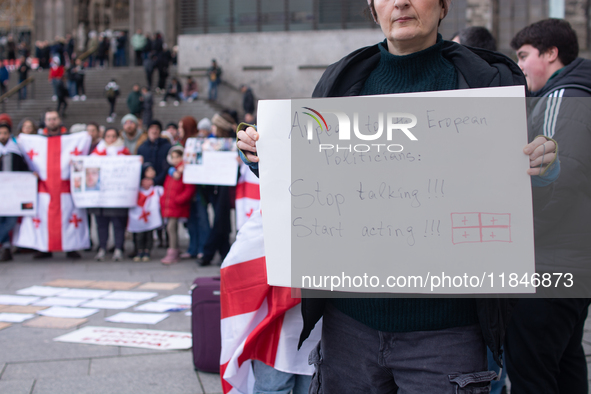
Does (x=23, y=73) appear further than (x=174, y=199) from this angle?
Yes

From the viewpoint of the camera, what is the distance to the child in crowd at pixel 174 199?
7301 mm

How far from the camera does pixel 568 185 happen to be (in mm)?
1990

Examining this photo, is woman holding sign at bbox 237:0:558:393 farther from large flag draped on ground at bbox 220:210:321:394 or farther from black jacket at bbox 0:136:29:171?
black jacket at bbox 0:136:29:171

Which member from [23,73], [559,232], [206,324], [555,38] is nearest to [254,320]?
[206,324]

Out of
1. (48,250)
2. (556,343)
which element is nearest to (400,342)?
(556,343)

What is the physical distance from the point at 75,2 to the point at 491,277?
32666 millimetres

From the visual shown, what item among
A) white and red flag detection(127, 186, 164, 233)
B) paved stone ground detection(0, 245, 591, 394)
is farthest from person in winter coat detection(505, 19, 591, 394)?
white and red flag detection(127, 186, 164, 233)

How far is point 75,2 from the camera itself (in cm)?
2967

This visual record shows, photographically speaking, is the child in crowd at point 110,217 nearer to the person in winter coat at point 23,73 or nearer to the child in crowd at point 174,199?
Result: the child in crowd at point 174,199

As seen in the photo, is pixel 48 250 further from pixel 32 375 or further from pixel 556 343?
pixel 556 343

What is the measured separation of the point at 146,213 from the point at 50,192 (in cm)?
131

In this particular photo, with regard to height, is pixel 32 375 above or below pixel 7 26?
Result: below

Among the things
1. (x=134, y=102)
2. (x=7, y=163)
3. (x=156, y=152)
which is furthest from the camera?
(x=134, y=102)

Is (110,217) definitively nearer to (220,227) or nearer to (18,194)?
(18,194)
